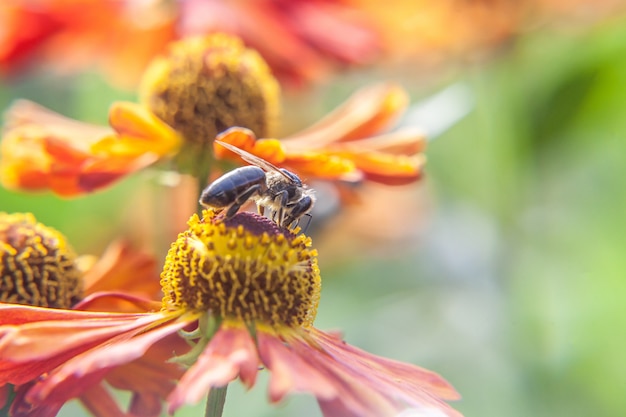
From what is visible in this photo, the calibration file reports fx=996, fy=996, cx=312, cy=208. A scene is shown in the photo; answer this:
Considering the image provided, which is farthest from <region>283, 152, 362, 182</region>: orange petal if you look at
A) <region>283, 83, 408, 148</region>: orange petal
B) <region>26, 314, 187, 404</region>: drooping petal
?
<region>26, 314, 187, 404</region>: drooping petal

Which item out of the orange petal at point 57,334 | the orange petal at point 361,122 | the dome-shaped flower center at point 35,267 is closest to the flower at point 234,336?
the orange petal at point 57,334

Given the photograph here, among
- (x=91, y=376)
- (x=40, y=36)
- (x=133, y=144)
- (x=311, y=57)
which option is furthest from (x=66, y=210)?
(x=91, y=376)

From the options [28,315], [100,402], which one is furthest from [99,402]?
[28,315]

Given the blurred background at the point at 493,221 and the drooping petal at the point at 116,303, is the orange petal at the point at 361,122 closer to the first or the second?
the blurred background at the point at 493,221

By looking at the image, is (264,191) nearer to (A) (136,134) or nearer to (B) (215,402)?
(A) (136,134)

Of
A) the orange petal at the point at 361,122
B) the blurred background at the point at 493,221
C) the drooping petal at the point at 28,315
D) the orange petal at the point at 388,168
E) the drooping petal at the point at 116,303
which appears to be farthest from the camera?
the blurred background at the point at 493,221

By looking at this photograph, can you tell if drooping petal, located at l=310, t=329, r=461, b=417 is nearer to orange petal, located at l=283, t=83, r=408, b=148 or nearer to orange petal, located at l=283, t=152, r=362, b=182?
orange petal, located at l=283, t=152, r=362, b=182
